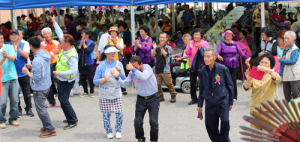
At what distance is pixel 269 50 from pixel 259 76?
3.36 meters

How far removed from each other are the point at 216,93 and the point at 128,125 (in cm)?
225

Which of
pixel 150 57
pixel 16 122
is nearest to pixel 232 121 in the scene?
pixel 150 57

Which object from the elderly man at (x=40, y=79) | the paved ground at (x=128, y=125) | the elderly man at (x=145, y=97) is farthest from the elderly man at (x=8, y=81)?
the elderly man at (x=145, y=97)

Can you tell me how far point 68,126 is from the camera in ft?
19.1

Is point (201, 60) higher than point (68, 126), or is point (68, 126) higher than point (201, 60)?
point (201, 60)

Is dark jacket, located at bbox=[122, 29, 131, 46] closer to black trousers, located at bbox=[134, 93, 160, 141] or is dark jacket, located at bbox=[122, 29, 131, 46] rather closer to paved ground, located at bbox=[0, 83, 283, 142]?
paved ground, located at bbox=[0, 83, 283, 142]

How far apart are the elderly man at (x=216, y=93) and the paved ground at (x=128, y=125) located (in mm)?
826

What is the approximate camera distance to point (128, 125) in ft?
19.4

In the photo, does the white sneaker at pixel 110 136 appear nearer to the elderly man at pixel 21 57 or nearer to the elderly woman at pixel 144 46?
the elderly man at pixel 21 57

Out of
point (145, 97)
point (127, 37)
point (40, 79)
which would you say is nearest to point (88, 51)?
point (127, 37)

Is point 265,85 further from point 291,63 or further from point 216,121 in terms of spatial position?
point 291,63

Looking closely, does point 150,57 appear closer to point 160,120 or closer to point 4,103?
point 160,120

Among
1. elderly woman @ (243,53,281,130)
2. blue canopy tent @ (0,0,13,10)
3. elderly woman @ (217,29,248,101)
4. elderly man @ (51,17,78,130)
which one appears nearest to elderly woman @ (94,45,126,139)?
elderly man @ (51,17,78,130)

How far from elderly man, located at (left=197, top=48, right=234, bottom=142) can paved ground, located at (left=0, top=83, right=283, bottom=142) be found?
2.71ft
